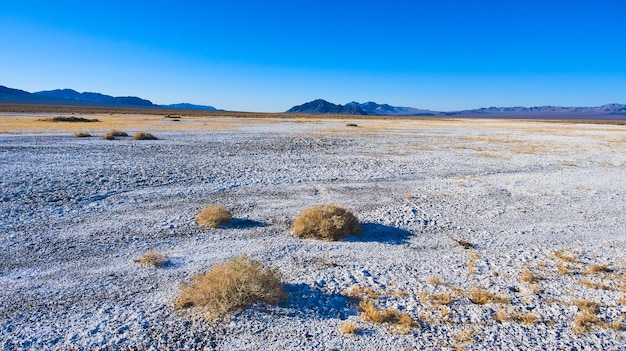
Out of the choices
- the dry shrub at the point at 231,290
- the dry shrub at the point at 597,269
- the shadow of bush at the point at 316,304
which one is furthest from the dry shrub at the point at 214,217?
the dry shrub at the point at 597,269

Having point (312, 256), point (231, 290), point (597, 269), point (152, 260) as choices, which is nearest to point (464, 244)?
point (597, 269)

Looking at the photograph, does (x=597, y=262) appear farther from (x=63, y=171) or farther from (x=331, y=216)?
(x=63, y=171)

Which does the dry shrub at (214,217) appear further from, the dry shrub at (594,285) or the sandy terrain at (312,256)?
the dry shrub at (594,285)

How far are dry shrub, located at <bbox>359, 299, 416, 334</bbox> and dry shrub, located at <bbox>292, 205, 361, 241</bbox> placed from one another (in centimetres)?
307

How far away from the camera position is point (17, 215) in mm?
9562

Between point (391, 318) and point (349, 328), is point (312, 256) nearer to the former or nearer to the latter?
point (391, 318)

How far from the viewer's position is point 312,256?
7.66 meters

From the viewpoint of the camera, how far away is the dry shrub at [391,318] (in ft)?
17.0

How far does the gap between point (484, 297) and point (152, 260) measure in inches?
217

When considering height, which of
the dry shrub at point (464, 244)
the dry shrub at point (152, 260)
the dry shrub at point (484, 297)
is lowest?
the dry shrub at point (464, 244)

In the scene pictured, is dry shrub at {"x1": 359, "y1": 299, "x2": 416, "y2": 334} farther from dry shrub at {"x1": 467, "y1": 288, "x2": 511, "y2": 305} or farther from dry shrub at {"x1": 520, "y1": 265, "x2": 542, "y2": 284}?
dry shrub at {"x1": 520, "y1": 265, "x2": 542, "y2": 284}

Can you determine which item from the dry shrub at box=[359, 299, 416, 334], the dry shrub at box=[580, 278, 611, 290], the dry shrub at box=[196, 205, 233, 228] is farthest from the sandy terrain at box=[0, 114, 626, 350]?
the dry shrub at box=[196, 205, 233, 228]

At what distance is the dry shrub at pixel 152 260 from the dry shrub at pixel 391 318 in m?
3.68

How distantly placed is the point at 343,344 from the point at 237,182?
398 inches
